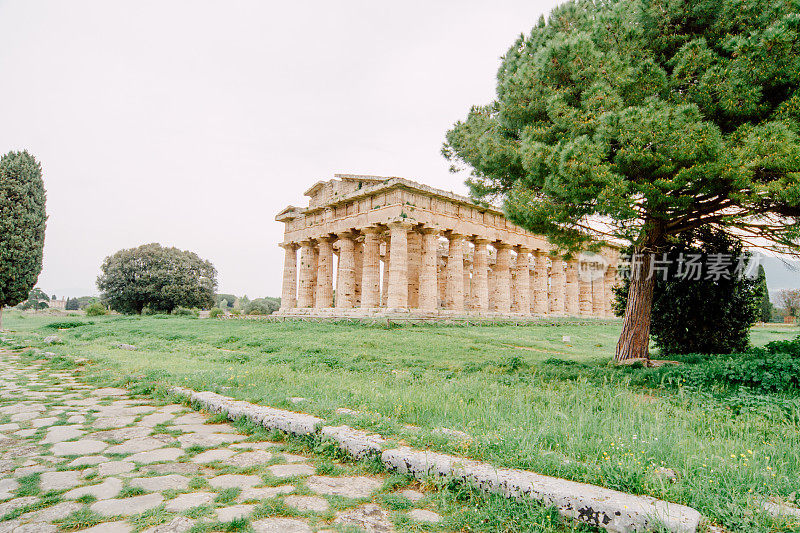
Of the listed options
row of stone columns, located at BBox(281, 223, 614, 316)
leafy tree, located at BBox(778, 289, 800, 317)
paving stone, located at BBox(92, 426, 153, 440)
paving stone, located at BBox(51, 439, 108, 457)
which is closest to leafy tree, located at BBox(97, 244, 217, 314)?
row of stone columns, located at BBox(281, 223, 614, 316)

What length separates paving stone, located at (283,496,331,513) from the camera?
8.78 feet

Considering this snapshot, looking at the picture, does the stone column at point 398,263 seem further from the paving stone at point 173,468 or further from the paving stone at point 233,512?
the paving stone at point 233,512

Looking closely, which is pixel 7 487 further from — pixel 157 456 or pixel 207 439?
pixel 207 439

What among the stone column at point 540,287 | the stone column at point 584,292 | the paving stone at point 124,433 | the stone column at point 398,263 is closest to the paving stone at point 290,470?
the paving stone at point 124,433

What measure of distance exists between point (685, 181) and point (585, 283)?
3690 cm

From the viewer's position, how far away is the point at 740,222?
312 inches

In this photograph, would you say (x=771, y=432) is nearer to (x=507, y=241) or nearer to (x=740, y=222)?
(x=740, y=222)

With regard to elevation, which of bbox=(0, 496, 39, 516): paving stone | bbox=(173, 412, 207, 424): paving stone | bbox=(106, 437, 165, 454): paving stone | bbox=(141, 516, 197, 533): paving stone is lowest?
bbox=(173, 412, 207, 424): paving stone

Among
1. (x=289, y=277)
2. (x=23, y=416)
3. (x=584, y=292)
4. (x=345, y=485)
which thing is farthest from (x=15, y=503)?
(x=584, y=292)

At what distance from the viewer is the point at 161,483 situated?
305cm

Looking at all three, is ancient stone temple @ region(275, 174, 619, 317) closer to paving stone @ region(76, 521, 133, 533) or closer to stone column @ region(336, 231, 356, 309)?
stone column @ region(336, 231, 356, 309)

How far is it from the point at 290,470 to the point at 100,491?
4.18 feet

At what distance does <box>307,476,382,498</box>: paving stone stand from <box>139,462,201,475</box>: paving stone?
→ 3.23ft

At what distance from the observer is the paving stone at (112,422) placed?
4629 millimetres
